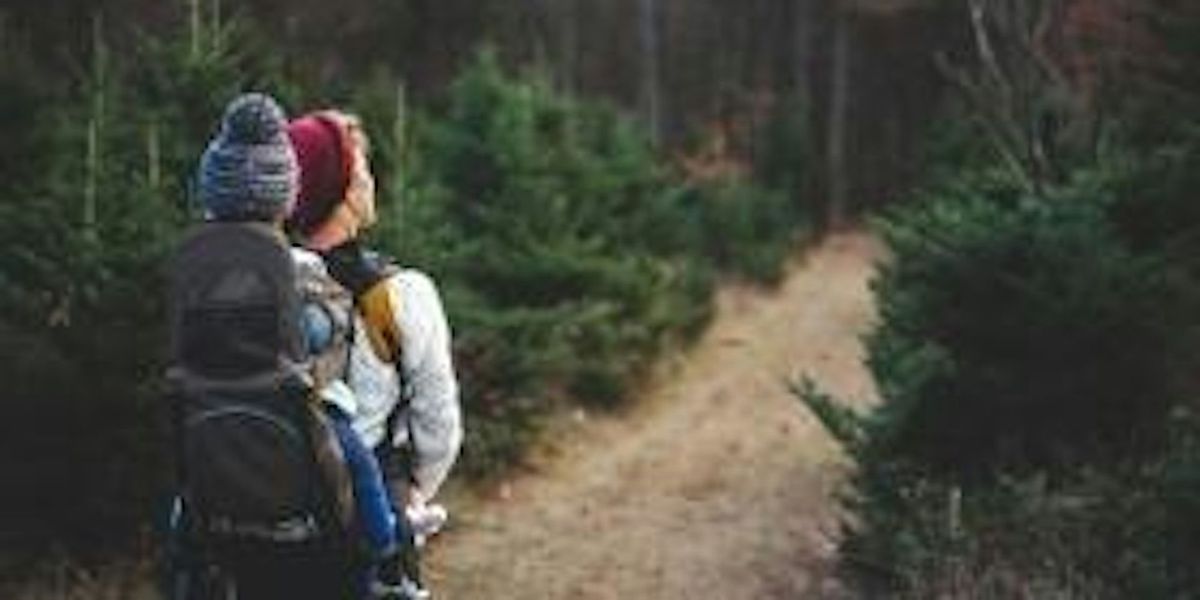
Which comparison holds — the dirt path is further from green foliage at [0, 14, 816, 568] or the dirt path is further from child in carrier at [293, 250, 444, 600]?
child in carrier at [293, 250, 444, 600]

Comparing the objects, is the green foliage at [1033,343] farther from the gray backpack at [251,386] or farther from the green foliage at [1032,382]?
the gray backpack at [251,386]

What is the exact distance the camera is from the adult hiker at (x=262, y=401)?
600cm

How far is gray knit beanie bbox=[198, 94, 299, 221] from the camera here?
19.9 feet

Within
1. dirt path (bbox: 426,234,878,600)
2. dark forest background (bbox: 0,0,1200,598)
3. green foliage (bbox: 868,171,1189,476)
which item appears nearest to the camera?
dark forest background (bbox: 0,0,1200,598)

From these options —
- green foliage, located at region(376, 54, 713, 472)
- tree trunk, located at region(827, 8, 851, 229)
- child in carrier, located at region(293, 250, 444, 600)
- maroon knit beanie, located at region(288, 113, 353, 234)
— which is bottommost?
tree trunk, located at region(827, 8, 851, 229)

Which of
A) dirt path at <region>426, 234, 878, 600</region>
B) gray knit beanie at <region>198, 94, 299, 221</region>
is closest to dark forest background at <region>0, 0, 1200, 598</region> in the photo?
dirt path at <region>426, 234, 878, 600</region>

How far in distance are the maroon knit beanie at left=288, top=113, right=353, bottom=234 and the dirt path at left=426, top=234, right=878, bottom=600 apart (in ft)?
17.3

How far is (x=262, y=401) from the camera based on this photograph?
5992 millimetres

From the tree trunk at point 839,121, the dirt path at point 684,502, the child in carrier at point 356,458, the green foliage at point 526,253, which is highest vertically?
the child in carrier at point 356,458

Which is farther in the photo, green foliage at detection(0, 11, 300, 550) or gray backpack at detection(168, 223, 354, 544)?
green foliage at detection(0, 11, 300, 550)

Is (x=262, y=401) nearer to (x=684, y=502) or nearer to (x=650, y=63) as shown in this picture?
(x=684, y=502)

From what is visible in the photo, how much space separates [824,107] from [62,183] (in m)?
26.2

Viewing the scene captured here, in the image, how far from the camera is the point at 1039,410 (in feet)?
35.4

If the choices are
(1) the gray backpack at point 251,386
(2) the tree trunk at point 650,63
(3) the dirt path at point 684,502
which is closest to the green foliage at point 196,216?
(3) the dirt path at point 684,502
